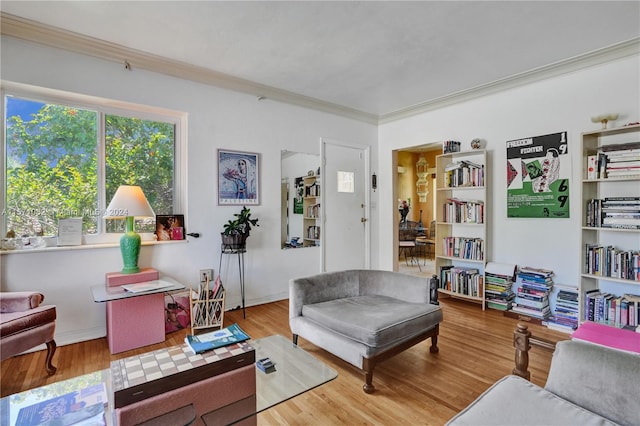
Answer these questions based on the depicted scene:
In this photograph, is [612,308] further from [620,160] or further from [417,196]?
[417,196]

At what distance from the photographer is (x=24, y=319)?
1.97 metres

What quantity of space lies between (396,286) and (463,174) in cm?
191

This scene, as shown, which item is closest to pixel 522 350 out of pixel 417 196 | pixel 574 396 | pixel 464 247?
pixel 574 396

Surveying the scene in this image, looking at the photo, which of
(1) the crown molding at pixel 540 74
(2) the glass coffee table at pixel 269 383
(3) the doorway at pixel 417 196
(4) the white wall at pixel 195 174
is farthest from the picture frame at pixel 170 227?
(3) the doorway at pixel 417 196

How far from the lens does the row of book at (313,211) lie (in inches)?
163

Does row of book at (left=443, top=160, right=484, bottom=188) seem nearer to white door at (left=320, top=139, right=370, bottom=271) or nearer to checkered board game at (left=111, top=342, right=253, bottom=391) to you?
white door at (left=320, top=139, right=370, bottom=271)

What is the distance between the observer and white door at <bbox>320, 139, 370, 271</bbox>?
4305 mm

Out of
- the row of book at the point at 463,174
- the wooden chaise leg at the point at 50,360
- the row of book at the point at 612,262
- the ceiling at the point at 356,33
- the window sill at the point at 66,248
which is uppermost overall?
the ceiling at the point at 356,33

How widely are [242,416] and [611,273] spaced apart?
3110 mm

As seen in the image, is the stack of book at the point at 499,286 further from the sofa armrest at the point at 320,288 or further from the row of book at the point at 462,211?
the sofa armrest at the point at 320,288

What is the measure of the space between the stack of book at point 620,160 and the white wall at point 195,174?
9.03 ft

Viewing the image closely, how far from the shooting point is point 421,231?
7.41 meters

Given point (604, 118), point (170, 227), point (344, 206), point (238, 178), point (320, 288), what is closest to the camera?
point (320, 288)

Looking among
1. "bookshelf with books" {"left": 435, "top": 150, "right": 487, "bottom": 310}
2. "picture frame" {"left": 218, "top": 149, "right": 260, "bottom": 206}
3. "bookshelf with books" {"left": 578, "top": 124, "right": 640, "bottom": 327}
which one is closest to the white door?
"picture frame" {"left": 218, "top": 149, "right": 260, "bottom": 206}
